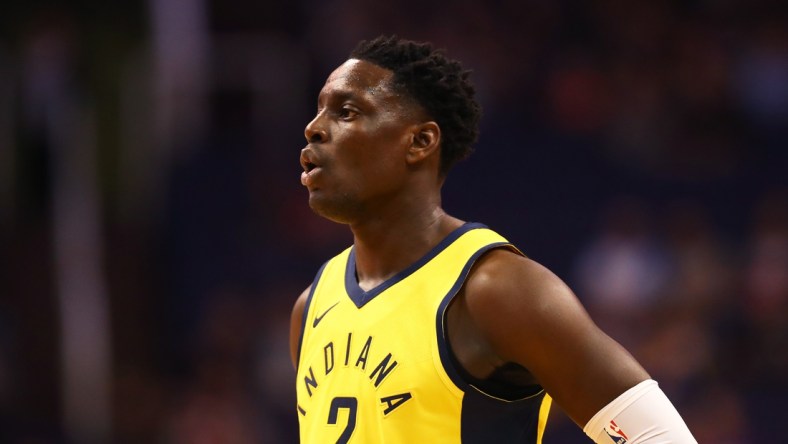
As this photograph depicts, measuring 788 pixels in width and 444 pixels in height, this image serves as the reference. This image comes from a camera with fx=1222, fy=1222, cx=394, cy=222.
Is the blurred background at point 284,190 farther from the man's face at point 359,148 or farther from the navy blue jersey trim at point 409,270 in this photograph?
the man's face at point 359,148

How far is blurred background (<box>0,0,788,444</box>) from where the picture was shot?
9555 mm

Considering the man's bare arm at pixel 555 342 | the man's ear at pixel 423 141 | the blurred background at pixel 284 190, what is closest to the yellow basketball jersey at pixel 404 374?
the man's bare arm at pixel 555 342

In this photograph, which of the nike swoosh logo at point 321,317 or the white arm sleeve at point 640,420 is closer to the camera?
the white arm sleeve at point 640,420

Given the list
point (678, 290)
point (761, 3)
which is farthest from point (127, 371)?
point (761, 3)

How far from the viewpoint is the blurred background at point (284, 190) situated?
376 inches

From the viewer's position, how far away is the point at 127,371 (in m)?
10.7

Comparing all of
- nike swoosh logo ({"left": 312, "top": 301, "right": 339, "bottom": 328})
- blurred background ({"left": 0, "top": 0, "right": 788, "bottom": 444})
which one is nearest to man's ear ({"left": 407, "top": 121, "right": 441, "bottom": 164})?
nike swoosh logo ({"left": 312, "top": 301, "right": 339, "bottom": 328})

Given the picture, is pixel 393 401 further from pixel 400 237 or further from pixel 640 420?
pixel 640 420

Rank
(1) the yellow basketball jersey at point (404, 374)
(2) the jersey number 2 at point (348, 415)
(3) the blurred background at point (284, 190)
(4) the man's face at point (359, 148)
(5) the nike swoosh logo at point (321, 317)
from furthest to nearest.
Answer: (3) the blurred background at point (284, 190)
(5) the nike swoosh logo at point (321, 317)
(4) the man's face at point (359, 148)
(2) the jersey number 2 at point (348, 415)
(1) the yellow basketball jersey at point (404, 374)

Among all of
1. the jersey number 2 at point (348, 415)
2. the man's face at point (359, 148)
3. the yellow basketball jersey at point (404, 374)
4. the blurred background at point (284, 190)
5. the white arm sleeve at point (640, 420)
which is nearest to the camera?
the white arm sleeve at point (640, 420)

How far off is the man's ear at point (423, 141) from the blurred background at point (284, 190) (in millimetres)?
5354

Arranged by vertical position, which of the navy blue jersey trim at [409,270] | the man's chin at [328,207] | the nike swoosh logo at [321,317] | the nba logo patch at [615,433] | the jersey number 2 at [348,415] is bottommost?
the jersey number 2 at [348,415]

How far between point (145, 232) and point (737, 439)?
18.6ft

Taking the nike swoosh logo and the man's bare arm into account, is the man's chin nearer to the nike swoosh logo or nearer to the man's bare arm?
the nike swoosh logo
